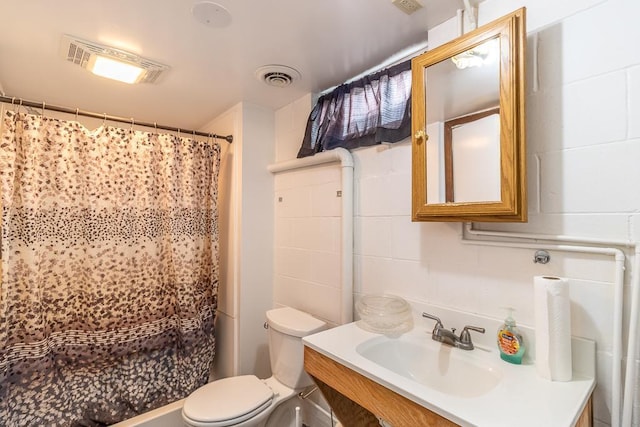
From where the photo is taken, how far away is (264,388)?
5.38ft

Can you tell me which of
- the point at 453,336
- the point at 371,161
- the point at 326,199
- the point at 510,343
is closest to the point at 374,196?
the point at 371,161

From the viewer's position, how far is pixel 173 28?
1.32m

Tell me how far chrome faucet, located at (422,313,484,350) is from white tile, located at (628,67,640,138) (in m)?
0.78

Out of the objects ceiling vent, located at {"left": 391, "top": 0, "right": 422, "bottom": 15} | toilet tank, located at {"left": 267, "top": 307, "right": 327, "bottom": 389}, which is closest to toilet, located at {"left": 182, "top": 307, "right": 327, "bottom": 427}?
toilet tank, located at {"left": 267, "top": 307, "right": 327, "bottom": 389}

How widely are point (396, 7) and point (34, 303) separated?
87.0 inches

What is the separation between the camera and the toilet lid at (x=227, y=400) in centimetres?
144

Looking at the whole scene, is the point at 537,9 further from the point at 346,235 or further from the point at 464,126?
the point at 346,235

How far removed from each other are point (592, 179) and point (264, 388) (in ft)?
5.58

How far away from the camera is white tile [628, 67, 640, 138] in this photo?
0.87 m

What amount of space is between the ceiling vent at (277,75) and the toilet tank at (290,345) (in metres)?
1.39

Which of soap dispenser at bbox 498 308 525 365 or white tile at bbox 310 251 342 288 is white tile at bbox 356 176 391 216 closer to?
white tile at bbox 310 251 342 288

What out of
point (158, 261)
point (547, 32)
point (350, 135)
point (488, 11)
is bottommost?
point (158, 261)

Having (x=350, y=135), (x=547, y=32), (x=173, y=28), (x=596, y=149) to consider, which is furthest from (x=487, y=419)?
(x=173, y=28)

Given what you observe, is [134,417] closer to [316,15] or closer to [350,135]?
[350,135]
